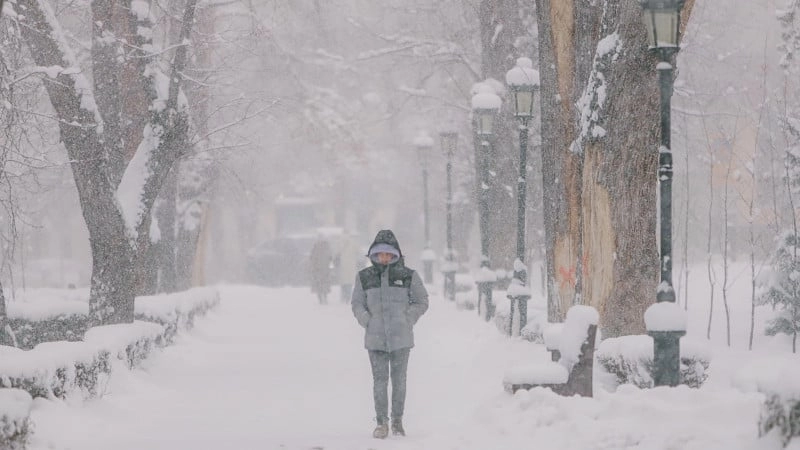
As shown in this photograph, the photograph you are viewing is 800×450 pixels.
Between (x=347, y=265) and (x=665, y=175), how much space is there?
22163mm

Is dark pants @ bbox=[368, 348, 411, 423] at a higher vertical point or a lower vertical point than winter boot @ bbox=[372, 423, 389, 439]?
higher

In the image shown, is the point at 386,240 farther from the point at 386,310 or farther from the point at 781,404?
the point at 781,404

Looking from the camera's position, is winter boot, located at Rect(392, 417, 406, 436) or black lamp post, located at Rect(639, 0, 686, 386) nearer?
black lamp post, located at Rect(639, 0, 686, 386)

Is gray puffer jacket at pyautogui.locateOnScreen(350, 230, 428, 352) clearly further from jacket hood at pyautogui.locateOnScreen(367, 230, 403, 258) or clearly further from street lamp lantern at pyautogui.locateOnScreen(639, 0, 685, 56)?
street lamp lantern at pyautogui.locateOnScreen(639, 0, 685, 56)

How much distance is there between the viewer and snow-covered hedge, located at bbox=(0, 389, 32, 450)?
7.44 metres

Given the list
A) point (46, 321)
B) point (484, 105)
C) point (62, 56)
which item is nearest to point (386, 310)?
point (62, 56)

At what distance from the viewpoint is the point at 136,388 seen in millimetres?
12383

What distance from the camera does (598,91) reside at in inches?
440

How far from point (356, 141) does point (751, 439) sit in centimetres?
2414

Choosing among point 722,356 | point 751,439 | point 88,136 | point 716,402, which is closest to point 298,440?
point 716,402

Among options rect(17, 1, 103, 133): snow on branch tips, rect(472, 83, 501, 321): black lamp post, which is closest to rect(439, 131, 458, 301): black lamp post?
rect(472, 83, 501, 321): black lamp post

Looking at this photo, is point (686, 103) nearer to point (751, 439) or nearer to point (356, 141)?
point (356, 141)

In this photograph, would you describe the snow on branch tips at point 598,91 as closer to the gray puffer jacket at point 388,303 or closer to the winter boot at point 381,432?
the gray puffer jacket at point 388,303

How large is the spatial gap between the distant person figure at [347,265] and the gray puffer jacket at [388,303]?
2049 cm
